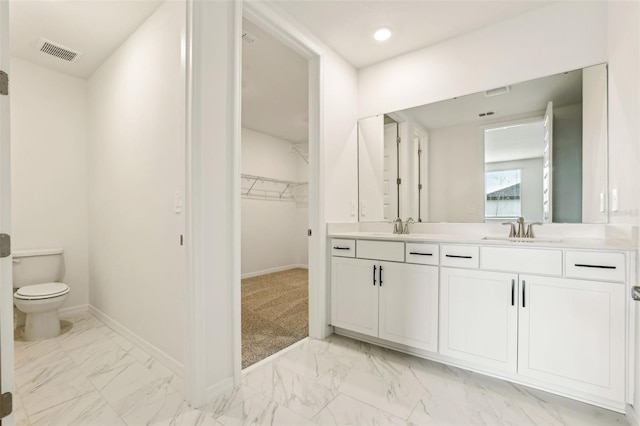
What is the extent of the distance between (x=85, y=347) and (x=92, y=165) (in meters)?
1.72

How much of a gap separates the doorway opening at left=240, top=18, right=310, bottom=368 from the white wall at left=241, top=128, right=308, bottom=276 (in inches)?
0.6

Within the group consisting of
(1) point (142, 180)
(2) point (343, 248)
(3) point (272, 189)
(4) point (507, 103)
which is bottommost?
(2) point (343, 248)

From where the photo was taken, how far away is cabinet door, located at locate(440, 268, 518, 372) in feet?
5.80

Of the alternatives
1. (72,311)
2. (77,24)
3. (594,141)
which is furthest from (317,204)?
(72,311)

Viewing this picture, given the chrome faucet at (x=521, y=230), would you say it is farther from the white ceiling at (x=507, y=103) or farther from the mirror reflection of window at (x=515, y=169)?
the white ceiling at (x=507, y=103)

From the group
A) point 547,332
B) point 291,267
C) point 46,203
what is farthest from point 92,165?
point 547,332

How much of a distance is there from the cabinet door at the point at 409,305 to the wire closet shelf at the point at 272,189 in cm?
321

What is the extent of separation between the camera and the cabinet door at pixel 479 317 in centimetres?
177

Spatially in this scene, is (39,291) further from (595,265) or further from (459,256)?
(595,265)

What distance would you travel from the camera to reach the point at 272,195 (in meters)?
5.34

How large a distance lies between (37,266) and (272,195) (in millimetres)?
3210

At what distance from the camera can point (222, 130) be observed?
5.66 ft

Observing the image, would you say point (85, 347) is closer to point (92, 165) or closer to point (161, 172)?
point (161, 172)

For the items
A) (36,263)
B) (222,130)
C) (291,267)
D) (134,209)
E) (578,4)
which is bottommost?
(291,267)
